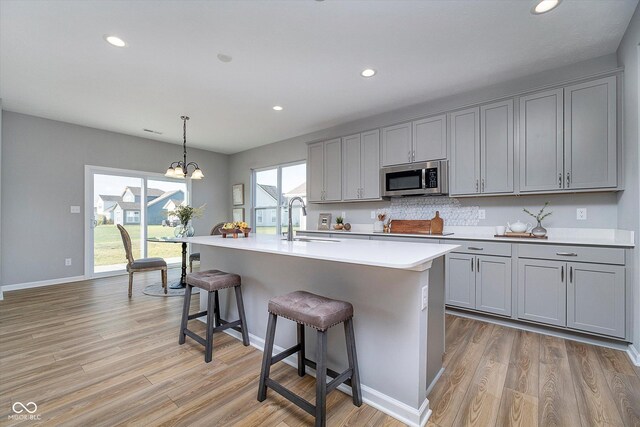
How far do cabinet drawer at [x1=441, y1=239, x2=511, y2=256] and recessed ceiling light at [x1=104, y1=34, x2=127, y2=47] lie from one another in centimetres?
368

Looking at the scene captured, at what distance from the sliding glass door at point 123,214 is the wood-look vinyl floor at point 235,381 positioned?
2268 millimetres

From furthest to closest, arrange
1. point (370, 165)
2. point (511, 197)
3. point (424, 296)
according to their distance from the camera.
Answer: point (370, 165)
point (511, 197)
point (424, 296)

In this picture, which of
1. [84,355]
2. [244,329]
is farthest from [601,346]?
[84,355]

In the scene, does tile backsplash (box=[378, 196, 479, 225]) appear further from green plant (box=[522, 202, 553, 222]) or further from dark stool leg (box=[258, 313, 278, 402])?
dark stool leg (box=[258, 313, 278, 402])

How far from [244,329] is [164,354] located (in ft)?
2.11

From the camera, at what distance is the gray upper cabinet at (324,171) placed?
448 centimetres

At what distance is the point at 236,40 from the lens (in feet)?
8.00

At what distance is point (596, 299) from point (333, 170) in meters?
3.34

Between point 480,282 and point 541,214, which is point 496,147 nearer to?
point 541,214

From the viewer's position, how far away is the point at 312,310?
1.56m

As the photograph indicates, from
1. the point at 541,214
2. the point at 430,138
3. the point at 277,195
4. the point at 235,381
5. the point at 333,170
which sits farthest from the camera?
the point at 277,195

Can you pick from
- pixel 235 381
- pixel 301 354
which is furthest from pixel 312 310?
pixel 235 381

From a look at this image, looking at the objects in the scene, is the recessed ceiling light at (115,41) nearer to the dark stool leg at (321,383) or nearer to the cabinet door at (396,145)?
the dark stool leg at (321,383)

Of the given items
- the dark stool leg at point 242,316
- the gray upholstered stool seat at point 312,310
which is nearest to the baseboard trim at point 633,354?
the gray upholstered stool seat at point 312,310
